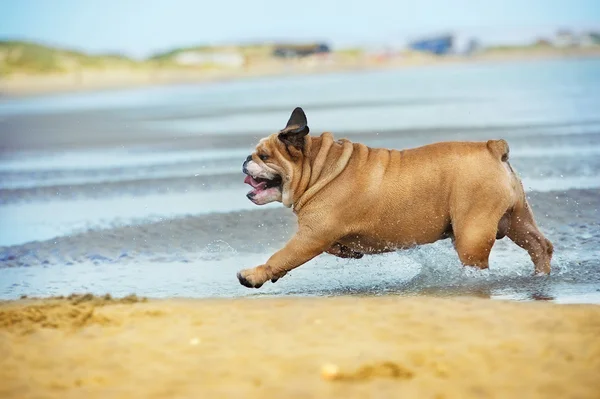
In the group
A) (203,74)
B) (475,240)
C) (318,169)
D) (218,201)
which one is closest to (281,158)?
(318,169)

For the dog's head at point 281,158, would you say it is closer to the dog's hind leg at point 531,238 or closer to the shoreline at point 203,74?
the dog's hind leg at point 531,238

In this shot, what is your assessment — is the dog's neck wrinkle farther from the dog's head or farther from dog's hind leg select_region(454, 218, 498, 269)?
dog's hind leg select_region(454, 218, 498, 269)

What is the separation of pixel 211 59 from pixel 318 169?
63.7 m

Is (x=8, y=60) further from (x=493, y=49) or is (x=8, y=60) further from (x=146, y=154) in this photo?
(x=146, y=154)

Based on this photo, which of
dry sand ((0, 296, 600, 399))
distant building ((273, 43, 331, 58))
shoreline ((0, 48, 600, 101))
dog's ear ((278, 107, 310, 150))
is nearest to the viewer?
dry sand ((0, 296, 600, 399))

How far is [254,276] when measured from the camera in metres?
7.92

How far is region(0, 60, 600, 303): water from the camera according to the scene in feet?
28.5

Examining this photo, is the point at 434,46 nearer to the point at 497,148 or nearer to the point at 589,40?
the point at 589,40

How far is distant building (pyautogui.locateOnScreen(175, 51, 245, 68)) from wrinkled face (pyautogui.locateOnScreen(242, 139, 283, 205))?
60930mm

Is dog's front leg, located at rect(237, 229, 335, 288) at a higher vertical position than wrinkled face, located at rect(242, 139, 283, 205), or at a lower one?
lower

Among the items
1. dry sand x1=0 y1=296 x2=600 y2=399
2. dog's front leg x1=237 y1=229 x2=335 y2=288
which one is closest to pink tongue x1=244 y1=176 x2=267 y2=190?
dog's front leg x1=237 y1=229 x2=335 y2=288

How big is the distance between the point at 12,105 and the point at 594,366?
3631cm

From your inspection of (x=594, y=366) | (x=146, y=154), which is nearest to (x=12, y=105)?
(x=146, y=154)

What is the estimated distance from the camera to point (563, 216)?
1098cm
